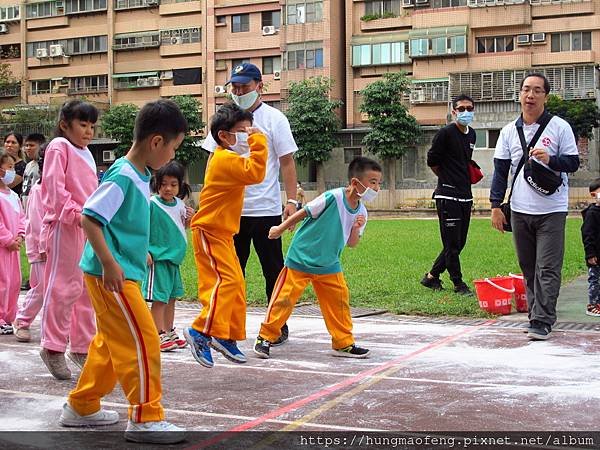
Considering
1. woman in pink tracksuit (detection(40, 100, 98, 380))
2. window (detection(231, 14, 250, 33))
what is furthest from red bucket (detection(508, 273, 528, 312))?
window (detection(231, 14, 250, 33))

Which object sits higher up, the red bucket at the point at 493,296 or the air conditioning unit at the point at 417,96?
the air conditioning unit at the point at 417,96

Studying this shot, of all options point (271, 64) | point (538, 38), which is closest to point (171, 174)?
point (538, 38)

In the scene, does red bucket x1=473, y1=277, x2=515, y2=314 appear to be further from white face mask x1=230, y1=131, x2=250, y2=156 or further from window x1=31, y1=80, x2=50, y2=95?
window x1=31, y1=80, x2=50, y2=95

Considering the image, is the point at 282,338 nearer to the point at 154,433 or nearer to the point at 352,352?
the point at 352,352

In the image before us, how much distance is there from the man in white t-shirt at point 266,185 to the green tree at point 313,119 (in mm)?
39956

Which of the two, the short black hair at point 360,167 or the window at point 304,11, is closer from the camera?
the short black hair at point 360,167

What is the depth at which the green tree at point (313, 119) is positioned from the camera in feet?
156

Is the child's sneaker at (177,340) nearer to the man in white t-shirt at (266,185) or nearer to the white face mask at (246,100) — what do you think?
the man in white t-shirt at (266,185)

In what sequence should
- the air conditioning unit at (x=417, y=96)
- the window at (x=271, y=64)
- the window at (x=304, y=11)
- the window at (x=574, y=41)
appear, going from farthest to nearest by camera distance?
the window at (x=271, y=64) → the window at (x=304, y=11) → the air conditioning unit at (x=417, y=96) → the window at (x=574, y=41)

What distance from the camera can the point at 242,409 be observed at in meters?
4.86

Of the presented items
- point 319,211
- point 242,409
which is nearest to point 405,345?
point 319,211

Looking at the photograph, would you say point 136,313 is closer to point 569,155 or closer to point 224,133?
point 224,133

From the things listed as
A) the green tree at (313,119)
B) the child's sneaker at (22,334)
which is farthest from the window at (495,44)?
the child's sneaker at (22,334)

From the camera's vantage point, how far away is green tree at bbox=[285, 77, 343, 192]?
4747 centimetres
